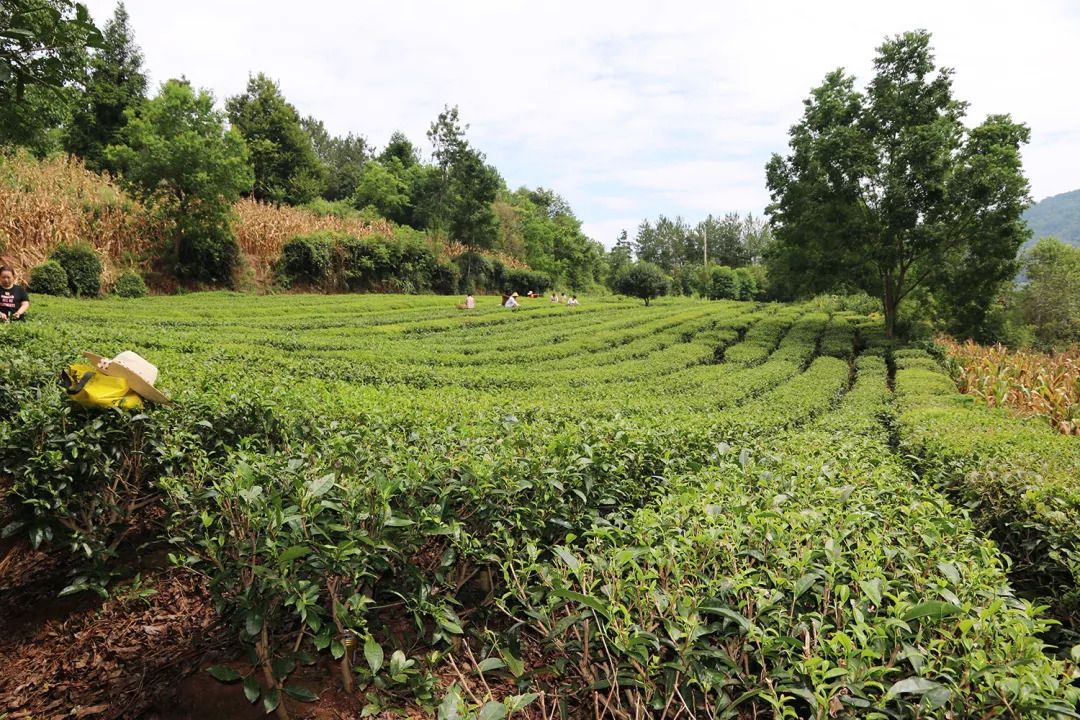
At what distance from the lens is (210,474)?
2477mm

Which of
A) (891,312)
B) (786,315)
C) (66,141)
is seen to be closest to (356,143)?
(66,141)

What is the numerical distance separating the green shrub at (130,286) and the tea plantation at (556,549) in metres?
13.9

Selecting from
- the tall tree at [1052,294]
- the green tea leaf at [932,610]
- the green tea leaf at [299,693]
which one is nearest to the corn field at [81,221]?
the green tea leaf at [299,693]

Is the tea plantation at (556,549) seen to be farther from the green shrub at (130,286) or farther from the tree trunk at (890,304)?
the tree trunk at (890,304)

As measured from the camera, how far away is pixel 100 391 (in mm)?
2957

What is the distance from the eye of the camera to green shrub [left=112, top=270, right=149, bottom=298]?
16.7 metres

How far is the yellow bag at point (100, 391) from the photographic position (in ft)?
9.60

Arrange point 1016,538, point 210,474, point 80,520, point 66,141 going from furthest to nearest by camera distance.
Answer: point 66,141 < point 1016,538 < point 80,520 < point 210,474

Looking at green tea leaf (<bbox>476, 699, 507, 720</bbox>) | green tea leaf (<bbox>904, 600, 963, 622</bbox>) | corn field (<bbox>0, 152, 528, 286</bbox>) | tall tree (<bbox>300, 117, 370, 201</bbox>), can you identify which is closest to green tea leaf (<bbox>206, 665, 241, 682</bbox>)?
green tea leaf (<bbox>476, 699, 507, 720</bbox>)

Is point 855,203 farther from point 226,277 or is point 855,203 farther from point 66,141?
point 66,141

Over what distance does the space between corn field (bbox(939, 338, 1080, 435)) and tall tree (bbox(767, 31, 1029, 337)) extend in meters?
3.46

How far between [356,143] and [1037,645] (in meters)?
68.1

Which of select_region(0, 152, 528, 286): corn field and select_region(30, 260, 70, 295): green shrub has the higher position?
select_region(0, 152, 528, 286): corn field

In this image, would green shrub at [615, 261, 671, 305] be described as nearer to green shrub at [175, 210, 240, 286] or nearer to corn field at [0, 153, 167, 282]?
green shrub at [175, 210, 240, 286]
